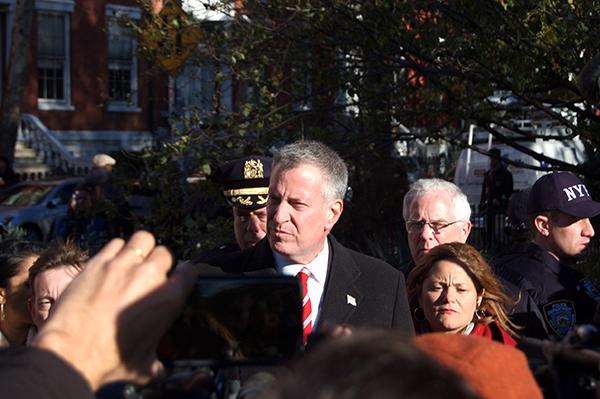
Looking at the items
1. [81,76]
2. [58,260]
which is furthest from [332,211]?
[81,76]

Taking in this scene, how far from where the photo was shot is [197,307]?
6.51 feet

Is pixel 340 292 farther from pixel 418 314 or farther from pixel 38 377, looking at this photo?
pixel 38 377

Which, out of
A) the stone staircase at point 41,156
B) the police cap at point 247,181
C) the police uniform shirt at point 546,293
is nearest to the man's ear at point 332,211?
the police uniform shirt at point 546,293

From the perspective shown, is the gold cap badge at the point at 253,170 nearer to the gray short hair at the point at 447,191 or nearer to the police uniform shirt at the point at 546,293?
the gray short hair at the point at 447,191

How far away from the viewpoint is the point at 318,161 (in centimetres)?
411

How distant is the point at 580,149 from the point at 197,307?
14347mm

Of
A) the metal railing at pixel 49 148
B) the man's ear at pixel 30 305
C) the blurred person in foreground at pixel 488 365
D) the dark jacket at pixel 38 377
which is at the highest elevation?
the dark jacket at pixel 38 377

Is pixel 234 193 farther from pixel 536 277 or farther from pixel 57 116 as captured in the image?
pixel 57 116

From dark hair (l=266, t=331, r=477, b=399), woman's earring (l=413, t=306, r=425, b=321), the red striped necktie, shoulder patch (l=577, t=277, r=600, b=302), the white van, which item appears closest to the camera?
dark hair (l=266, t=331, r=477, b=399)

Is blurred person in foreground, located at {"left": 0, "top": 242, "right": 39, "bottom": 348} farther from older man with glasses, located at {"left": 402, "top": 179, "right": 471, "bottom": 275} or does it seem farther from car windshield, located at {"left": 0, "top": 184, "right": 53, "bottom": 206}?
car windshield, located at {"left": 0, "top": 184, "right": 53, "bottom": 206}

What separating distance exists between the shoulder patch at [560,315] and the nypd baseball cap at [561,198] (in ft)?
1.78

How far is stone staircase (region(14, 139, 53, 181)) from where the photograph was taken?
25.9 m

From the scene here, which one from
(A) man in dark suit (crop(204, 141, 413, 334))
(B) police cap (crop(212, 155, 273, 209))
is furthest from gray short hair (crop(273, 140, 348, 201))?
(B) police cap (crop(212, 155, 273, 209))

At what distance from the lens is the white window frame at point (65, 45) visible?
2767cm
